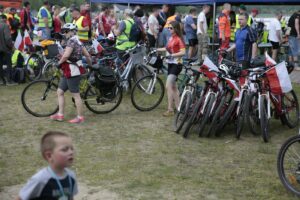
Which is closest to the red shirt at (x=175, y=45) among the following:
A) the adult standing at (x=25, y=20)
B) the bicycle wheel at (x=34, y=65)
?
the bicycle wheel at (x=34, y=65)

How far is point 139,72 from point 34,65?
10.1 feet

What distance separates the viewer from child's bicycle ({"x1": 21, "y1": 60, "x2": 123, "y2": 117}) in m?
8.03

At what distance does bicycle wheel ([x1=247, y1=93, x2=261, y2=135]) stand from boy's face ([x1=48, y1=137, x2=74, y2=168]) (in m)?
4.52

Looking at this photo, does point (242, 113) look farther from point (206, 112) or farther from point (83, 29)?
point (83, 29)

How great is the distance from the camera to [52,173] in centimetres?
278

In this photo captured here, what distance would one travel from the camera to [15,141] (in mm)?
6828

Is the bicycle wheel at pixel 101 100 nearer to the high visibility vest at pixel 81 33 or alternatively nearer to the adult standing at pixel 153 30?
the high visibility vest at pixel 81 33

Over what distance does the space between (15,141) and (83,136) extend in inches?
36.6

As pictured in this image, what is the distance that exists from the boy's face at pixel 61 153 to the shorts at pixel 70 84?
4.89 m

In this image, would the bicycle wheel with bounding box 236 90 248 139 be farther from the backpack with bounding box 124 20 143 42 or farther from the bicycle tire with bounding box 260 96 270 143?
the backpack with bounding box 124 20 143 42

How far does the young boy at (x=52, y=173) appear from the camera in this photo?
2.74m

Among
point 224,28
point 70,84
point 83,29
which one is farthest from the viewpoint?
point 224,28

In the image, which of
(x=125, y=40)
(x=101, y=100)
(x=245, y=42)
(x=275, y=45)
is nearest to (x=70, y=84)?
(x=101, y=100)

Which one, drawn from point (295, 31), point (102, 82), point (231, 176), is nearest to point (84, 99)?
point (102, 82)
